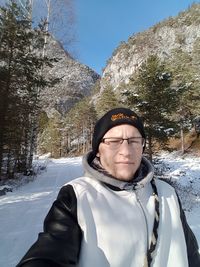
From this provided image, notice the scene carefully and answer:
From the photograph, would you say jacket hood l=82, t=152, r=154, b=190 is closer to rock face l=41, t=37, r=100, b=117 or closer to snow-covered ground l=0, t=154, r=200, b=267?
snow-covered ground l=0, t=154, r=200, b=267

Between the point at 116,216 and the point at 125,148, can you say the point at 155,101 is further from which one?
the point at 116,216

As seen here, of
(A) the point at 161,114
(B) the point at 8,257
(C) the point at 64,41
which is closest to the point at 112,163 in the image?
(B) the point at 8,257

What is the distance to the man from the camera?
1.53 metres

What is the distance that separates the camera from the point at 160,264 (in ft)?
5.69

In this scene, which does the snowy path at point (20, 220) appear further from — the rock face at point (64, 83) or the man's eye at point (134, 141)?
the rock face at point (64, 83)

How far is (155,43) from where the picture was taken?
95.3m

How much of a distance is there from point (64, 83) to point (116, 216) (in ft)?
87.6

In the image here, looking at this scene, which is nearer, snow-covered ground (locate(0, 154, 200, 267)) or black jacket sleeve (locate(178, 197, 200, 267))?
black jacket sleeve (locate(178, 197, 200, 267))

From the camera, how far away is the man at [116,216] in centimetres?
153

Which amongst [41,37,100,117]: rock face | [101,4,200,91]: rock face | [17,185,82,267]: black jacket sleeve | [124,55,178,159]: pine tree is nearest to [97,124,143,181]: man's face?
[17,185,82,267]: black jacket sleeve

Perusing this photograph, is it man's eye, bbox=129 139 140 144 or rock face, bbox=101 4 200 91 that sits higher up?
rock face, bbox=101 4 200 91

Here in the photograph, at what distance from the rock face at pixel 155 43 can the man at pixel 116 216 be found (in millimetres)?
84432

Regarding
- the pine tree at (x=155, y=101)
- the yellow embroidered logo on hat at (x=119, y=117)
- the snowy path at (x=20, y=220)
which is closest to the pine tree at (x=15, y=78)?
the snowy path at (x=20, y=220)

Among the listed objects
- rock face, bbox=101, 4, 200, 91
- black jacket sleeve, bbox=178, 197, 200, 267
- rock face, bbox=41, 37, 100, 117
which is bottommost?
black jacket sleeve, bbox=178, 197, 200, 267
